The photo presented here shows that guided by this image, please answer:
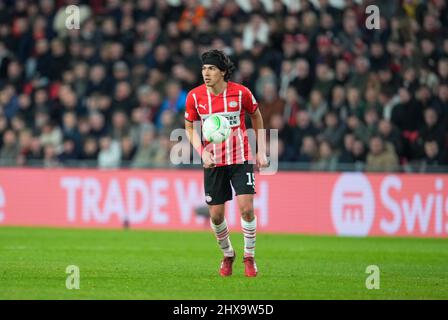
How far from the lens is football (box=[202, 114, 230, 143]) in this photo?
12.5m

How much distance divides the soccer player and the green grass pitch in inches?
25.0

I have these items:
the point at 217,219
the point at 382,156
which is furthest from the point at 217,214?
the point at 382,156

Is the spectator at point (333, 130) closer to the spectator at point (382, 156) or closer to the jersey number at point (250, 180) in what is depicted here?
the spectator at point (382, 156)

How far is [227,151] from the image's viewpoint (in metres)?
12.8

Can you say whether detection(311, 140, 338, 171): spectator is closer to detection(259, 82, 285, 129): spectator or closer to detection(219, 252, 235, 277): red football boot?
detection(259, 82, 285, 129): spectator

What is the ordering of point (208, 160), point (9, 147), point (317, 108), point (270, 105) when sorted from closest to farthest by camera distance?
point (208, 160), point (270, 105), point (317, 108), point (9, 147)

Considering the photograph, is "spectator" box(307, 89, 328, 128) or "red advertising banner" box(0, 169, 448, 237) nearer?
"red advertising banner" box(0, 169, 448, 237)

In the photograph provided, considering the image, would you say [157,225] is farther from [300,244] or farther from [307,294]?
[307,294]

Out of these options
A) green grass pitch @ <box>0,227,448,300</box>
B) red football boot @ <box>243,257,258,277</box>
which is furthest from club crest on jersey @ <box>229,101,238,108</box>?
green grass pitch @ <box>0,227,448,300</box>

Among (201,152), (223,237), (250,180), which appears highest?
(201,152)

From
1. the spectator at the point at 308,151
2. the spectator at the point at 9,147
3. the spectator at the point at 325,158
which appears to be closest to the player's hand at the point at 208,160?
the spectator at the point at 325,158

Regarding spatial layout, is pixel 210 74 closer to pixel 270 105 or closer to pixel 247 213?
pixel 247 213

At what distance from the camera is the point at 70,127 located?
25.0 meters

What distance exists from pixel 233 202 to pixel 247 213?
9.89 m
